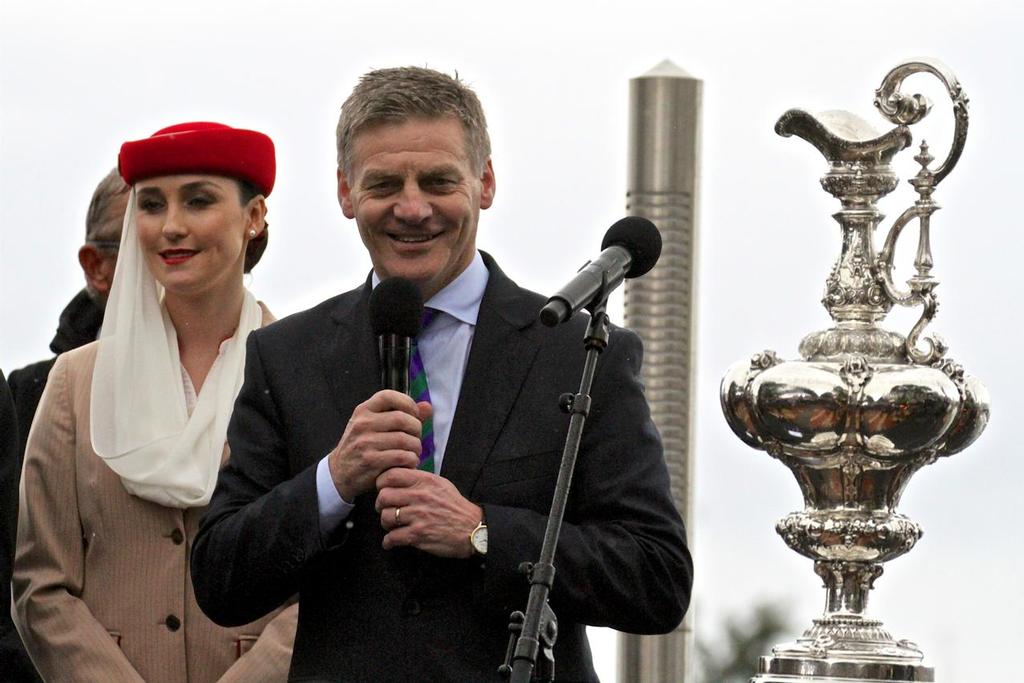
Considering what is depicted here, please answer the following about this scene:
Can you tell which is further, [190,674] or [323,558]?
[190,674]

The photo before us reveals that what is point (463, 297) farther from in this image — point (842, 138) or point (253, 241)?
point (842, 138)

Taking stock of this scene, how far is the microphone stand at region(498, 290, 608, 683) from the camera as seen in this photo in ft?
13.6

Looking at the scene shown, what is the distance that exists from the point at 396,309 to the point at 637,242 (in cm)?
49

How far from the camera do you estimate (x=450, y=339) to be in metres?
4.93

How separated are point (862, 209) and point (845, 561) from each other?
3.08 ft

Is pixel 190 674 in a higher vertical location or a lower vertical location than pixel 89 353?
lower

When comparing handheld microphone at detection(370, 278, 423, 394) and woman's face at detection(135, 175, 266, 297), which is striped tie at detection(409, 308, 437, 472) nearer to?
handheld microphone at detection(370, 278, 423, 394)

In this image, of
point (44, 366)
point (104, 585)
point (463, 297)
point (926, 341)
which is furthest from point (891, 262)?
point (44, 366)

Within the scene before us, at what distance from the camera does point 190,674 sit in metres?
5.66

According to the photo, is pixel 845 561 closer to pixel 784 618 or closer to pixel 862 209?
pixel 862 209

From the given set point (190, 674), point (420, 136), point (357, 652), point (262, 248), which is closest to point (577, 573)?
point (357, 652)

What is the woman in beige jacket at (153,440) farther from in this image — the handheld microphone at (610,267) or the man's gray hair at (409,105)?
the handheld microphone at (610,267)

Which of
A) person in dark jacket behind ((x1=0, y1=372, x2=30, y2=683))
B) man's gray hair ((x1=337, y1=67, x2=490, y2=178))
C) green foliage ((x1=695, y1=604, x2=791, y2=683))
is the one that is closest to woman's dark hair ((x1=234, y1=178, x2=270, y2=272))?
person in dark jacket behind ((x1=0, y1=372, x2=30, y2=683))

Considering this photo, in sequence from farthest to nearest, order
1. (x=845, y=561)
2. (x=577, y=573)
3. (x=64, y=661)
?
(x=845, y=561), (x=64, y=661), (x=577, y=573)
